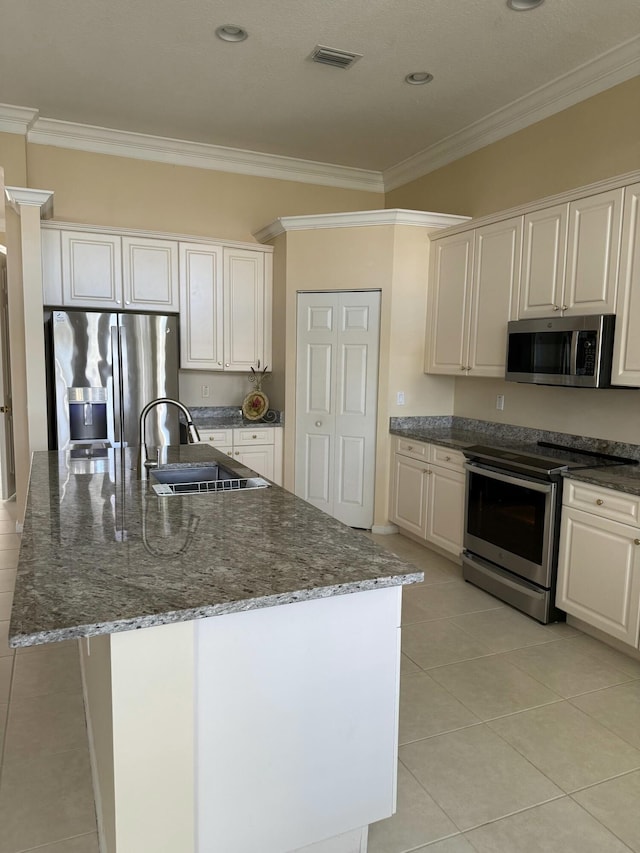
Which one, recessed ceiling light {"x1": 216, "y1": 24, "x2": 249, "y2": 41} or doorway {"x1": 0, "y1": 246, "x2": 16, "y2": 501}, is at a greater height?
recessed ceiling light {"x1": 216, "y1": 24, "x2": 249, "y2": 41}

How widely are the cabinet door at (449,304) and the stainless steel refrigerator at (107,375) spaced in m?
2.04

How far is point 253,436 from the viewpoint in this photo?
4.98 meters

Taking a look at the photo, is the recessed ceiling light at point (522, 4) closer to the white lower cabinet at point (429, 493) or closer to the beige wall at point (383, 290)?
the beige wall at point (383, 290)

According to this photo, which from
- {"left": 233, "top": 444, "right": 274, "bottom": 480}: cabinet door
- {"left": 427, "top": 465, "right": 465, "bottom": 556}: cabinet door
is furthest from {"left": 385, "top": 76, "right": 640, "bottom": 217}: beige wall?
{"left": 233, "top": 444, "right": 274, "bottom": 480}: cabinet door

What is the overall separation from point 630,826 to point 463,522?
2213 mm

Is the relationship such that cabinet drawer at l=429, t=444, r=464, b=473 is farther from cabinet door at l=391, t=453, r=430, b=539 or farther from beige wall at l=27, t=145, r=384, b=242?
beige wall at l=27, t=145, r=384, b=242

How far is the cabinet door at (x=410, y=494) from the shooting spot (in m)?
4.47

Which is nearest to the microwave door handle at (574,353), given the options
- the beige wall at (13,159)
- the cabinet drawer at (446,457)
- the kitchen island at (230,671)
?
the cabinet drawer at (446,457)

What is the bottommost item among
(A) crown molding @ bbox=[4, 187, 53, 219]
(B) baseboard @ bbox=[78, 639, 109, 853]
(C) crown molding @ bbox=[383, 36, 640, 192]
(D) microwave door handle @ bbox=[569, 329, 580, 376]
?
(B) baseboard @ bbox=[78, 639, 109, 853]

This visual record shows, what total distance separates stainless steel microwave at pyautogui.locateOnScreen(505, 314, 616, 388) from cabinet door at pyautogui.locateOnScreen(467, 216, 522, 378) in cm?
18

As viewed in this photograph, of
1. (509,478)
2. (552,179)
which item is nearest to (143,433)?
(509,478)

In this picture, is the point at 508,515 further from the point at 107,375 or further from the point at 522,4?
the point at 107,375

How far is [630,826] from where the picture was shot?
1.90 metres

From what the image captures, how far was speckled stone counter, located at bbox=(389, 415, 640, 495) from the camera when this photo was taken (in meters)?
3.06
